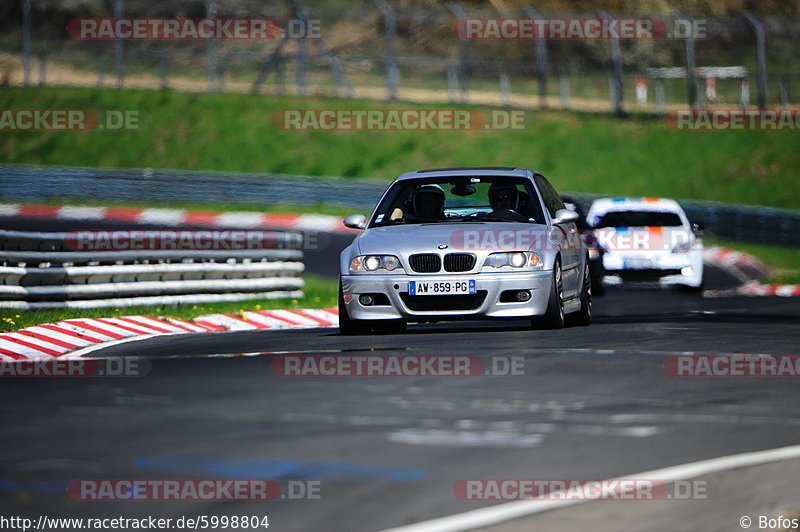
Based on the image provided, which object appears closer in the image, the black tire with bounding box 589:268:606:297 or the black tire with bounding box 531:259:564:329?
the black tire with bounding box 531:259:564:329

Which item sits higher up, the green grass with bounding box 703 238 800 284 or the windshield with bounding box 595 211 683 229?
the windshield with bounding box 595 211 683 229

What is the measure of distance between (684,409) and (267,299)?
35.4 feet

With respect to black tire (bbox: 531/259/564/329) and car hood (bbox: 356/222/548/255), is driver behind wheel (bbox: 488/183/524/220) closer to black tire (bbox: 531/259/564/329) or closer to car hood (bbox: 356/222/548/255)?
car hood (bbox: 356/222/548/255)

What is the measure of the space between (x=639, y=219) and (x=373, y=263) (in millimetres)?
11458

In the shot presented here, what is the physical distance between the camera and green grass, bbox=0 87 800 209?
39.2 m

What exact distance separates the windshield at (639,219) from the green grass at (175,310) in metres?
4.74

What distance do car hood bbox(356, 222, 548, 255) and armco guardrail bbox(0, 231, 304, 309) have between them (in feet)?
12.8

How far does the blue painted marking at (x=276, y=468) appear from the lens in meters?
6.39

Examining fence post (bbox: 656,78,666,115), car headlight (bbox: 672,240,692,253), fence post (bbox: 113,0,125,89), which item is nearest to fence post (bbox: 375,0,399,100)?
fence post (bbox: 113,0,125,89)

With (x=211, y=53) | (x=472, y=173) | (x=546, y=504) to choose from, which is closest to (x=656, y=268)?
(x=472, y=173)

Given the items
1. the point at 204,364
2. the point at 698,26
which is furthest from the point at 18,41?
the point at 204,364

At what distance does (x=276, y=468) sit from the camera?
21.4 feet

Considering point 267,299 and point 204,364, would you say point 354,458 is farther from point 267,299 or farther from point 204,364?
point 267,299

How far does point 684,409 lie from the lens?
8.35 metres
